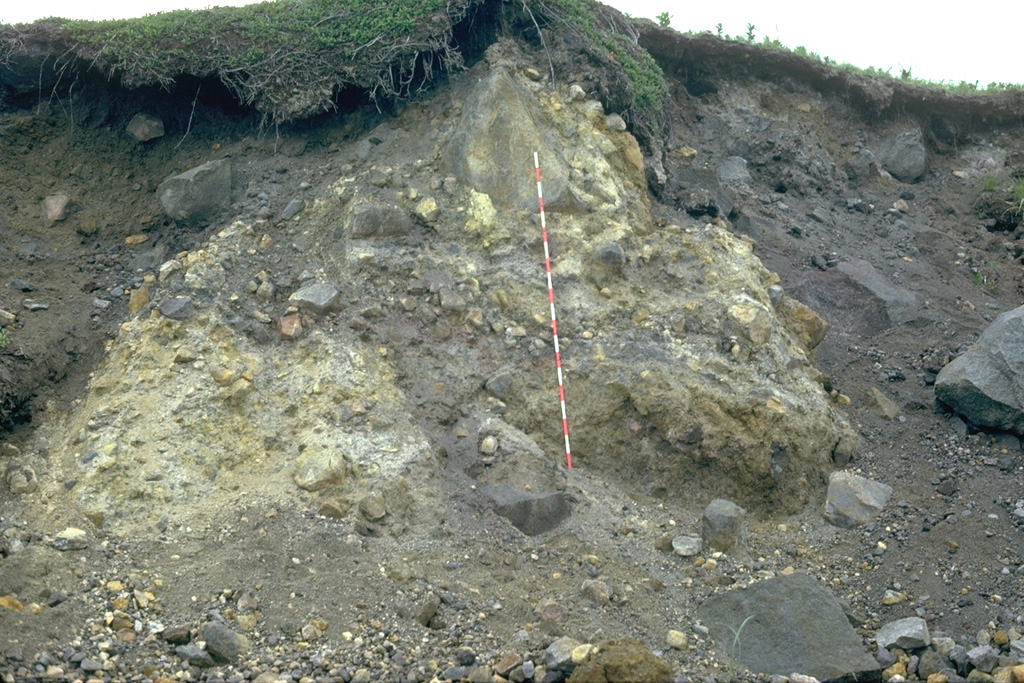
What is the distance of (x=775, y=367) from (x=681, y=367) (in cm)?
77

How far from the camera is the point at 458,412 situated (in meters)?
6.91

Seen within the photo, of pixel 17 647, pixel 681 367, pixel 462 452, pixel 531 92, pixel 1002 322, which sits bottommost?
pixel 17 647

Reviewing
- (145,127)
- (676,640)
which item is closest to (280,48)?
(145,127)

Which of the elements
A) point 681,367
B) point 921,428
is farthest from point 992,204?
point 681,367

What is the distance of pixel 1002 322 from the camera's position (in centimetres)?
778

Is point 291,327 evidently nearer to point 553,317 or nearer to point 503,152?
point 553,317

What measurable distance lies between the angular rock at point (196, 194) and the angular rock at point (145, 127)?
2.32 feet

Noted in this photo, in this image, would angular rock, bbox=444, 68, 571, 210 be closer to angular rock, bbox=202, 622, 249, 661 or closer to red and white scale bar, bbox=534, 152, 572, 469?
red and white scale bar, bbox=534, 152, 572, 469

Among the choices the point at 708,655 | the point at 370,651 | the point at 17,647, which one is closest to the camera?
the point at 17,647

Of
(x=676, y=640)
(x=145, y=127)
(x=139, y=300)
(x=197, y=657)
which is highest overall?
(x=145, y=127)

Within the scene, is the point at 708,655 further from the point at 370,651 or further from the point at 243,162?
the point at 243,162

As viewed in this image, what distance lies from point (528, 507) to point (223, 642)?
6.59 feet

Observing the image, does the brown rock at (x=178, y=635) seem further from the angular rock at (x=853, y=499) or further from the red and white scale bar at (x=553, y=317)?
the angular rock at (x=853, y=499)

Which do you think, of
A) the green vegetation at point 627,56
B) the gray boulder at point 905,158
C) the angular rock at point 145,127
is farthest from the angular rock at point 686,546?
the gray boulder at point 905,158
